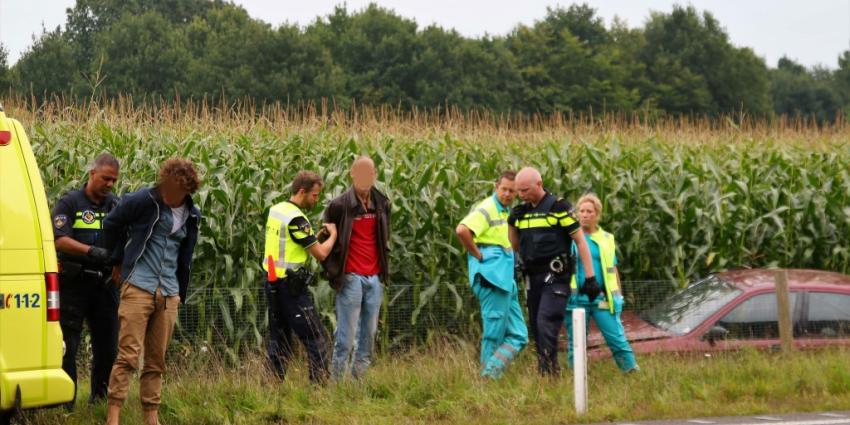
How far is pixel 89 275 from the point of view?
9234mm

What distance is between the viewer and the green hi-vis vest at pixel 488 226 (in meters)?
10.9

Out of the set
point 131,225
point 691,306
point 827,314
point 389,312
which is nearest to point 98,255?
point 131,225

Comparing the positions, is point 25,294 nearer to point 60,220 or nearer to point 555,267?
point 60,220

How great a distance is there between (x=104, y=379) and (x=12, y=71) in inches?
765

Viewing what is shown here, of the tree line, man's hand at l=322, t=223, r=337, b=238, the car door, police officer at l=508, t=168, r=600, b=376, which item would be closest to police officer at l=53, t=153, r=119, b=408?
man's hand at l=322, t=223, r=337, b=238

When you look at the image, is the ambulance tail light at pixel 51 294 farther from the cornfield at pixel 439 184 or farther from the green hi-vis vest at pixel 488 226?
the cornfield at pixel 439 184

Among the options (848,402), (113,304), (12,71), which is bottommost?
(848,402)

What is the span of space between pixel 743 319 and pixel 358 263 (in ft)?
12.7

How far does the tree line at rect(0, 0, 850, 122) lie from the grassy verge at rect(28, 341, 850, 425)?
1845 centimetres

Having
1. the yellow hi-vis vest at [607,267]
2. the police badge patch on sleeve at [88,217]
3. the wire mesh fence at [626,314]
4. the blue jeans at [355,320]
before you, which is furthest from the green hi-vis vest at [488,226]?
the police badge patch on sleeve at [88,217]

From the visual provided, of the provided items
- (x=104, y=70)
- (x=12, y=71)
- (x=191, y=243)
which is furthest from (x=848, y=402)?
(x=104, y=70)

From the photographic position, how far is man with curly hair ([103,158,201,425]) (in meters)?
8.27

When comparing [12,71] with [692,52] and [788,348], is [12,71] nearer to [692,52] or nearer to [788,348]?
[788,348]

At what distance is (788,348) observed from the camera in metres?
11.5
